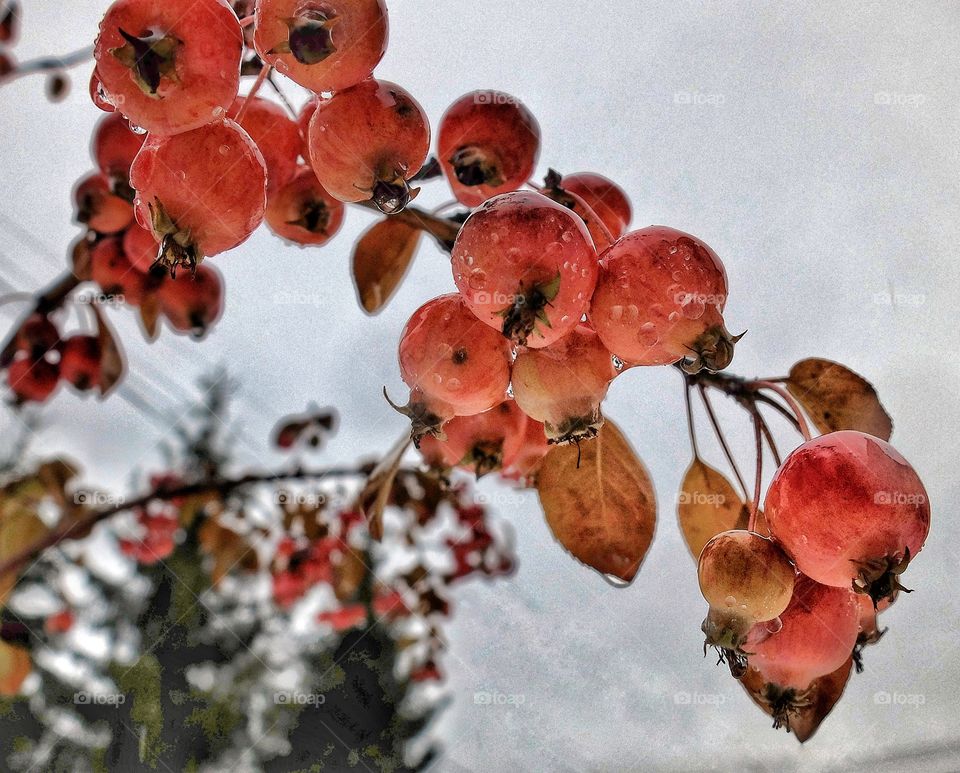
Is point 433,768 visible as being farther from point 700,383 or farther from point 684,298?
point 684,298

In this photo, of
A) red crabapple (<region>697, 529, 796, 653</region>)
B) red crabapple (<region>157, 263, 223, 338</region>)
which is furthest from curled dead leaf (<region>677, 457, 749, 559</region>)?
red crabapple (<region>157, 263, 223, 338</region>)

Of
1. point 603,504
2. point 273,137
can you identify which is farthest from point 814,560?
point 273,137

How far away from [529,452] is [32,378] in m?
0.62

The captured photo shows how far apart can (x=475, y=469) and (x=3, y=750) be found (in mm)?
2353

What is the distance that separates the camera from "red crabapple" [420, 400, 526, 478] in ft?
1.35

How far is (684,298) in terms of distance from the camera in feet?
1.00

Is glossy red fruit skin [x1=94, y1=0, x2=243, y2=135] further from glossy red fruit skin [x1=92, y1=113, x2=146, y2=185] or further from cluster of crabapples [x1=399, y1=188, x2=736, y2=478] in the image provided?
glossy red fruit skin [x1=92, y1=113, x2=146, y2=185]

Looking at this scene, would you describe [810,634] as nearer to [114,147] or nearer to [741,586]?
[741,586]

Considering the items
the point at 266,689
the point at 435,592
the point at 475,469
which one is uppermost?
the point at 475,469

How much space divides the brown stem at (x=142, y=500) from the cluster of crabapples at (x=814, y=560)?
2.26ft

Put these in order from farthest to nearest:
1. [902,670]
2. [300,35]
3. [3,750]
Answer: [3,750], [902,670], [300,35]

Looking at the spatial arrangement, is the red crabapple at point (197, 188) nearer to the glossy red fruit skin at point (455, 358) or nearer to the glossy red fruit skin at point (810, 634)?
the glossy red fruit skin at point (455, 358)

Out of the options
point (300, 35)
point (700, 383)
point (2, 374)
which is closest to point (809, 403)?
point (700, 383)

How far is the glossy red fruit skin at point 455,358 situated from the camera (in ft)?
1.08
